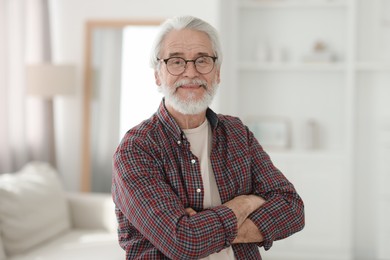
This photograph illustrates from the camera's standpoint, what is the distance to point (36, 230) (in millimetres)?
3395

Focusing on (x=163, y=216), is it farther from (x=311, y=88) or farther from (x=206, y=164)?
(x=311, y=88)

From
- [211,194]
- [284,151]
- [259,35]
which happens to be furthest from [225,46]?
[211,194]

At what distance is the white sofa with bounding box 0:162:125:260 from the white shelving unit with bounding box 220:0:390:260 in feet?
4.45

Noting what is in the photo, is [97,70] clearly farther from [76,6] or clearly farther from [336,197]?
[336,197]

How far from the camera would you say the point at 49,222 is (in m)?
3.54

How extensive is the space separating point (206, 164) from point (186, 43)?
0.38 meters

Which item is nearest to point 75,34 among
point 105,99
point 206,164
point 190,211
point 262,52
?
point 105,99

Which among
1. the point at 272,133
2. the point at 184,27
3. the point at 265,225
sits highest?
the point at 184,27

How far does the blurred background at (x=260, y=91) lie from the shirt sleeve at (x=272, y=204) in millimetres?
2506

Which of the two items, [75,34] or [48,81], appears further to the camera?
[75,34]

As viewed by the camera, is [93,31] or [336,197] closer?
[336,197]

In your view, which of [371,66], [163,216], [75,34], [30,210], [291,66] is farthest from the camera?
[75,34]

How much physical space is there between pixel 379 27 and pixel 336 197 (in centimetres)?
137

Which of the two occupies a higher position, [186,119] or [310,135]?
[186,119]
